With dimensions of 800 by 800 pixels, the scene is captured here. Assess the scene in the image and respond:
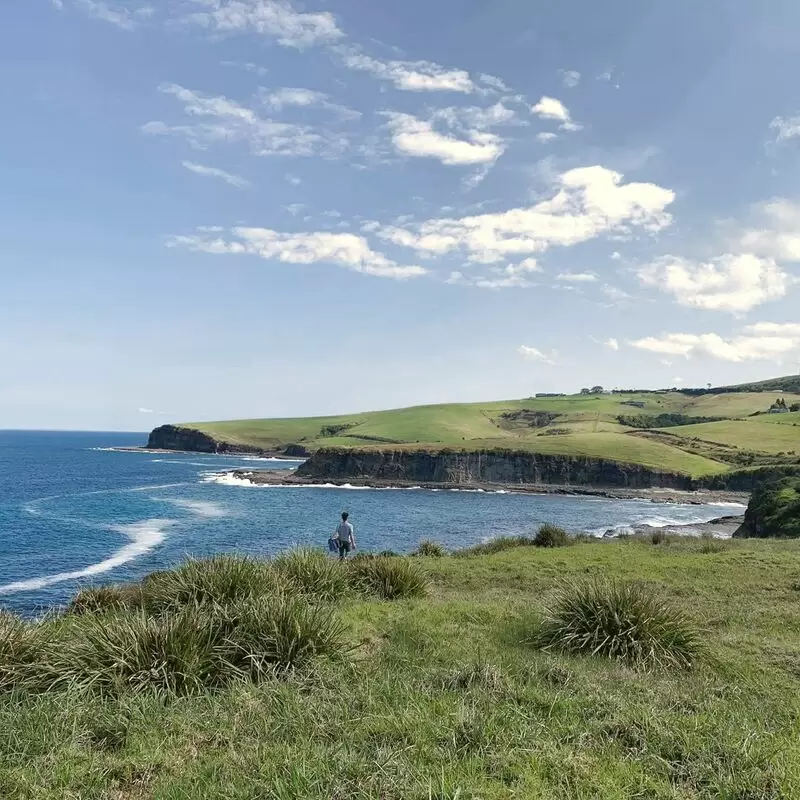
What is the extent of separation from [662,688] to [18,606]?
82.1 ft

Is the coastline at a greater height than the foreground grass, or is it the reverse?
the foreground grass

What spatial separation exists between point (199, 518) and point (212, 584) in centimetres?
4669

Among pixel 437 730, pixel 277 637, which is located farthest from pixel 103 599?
pixel 437 730

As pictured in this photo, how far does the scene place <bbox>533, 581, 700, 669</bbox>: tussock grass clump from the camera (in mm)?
8789

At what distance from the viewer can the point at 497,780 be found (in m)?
4.77

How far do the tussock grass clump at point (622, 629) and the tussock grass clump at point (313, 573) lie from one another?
4576 millimetres

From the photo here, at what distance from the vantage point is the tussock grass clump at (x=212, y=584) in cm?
1044

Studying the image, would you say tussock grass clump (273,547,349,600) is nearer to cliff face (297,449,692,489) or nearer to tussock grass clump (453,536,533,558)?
tussock grass clump (453,536,533,558)

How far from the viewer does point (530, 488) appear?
324ft

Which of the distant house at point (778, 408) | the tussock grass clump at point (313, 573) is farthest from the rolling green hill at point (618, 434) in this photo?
the tussock grass clump at point (313, 573)

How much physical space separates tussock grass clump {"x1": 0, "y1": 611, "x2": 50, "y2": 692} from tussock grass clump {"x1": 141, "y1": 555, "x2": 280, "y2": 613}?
1.93 meters

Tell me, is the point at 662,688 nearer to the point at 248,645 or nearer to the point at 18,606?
the point at 248,645

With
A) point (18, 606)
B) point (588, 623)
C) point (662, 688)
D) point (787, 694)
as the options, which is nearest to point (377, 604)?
point (588, 623)

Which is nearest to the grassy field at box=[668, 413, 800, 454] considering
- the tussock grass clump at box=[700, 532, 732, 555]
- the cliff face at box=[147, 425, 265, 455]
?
the tussock grass clump at box=[700, 532, 732, 555]
